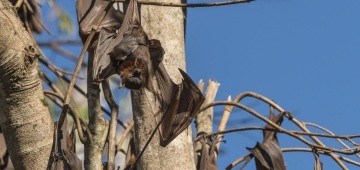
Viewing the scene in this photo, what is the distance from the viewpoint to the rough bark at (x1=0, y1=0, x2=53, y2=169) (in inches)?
130

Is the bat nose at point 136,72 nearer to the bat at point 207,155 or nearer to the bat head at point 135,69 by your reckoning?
the bat head at point 135,69

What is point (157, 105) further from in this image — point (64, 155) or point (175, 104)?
point (64, 155)

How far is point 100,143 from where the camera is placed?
12.4 ft

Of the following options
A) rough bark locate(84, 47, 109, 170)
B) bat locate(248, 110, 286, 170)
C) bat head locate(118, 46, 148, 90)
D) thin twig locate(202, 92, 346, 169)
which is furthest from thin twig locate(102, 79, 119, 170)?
bat locate(248, 110, 286, 170)

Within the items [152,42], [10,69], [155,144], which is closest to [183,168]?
[155,144]

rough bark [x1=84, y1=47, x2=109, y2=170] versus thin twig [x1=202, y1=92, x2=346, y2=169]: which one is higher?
thin twig [x1=202, y1=92, x2=346, y2=169]

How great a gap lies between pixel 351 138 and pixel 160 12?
1.14m

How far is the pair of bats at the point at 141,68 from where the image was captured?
3158 millimetres

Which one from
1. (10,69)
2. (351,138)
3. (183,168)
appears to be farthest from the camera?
(351,138)

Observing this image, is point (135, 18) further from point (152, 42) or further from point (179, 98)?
point (179, 98)

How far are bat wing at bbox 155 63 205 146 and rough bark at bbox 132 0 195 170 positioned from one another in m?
0.13

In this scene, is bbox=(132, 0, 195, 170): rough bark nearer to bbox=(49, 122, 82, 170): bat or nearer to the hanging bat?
the hanging bat

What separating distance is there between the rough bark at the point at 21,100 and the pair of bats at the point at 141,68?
0.29 meters

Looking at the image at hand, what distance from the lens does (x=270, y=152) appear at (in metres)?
4.82
